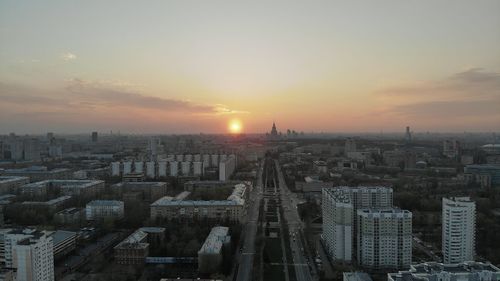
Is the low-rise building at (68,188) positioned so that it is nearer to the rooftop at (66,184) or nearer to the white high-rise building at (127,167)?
the rooftop at (66,184)

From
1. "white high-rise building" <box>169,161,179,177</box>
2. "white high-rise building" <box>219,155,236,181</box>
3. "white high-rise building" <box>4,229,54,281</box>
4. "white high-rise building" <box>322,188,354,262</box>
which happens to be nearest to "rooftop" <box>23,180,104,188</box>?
"white high-rise building" <box>169,161,179,177</box>

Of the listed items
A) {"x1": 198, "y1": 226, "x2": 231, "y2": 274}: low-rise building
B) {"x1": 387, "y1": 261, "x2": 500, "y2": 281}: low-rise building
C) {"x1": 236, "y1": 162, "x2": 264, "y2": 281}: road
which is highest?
{"x1": 387, "y1": 261, "x2": 500, "y2": 281}: low-rise building

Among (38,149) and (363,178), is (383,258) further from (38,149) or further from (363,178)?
(38,149)

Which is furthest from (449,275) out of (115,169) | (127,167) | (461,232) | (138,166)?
(115,169)

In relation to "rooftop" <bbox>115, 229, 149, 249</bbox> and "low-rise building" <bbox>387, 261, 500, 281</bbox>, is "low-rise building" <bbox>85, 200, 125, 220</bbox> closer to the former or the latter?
"rooftop" <bbox>115, 229, 149, 249</bbox>

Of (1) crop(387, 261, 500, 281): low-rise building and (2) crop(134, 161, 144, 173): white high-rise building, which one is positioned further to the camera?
(2) crop(134, 161, 144, 173): white high-rise building

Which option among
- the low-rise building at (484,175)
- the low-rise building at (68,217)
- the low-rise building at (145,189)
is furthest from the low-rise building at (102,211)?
the low-rise building at (484,175)

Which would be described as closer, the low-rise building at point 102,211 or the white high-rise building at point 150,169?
the low-rise building at point 102,211

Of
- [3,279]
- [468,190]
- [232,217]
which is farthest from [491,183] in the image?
[3,279]
